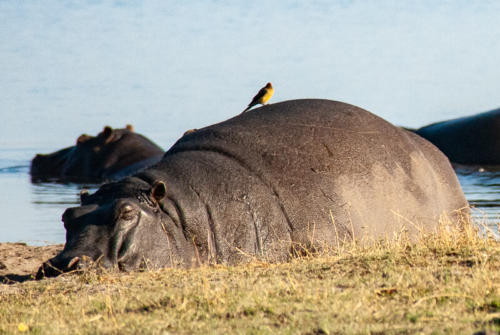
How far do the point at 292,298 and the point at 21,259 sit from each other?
4.23 m

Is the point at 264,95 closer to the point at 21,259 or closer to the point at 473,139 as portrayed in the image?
the point at 21,259

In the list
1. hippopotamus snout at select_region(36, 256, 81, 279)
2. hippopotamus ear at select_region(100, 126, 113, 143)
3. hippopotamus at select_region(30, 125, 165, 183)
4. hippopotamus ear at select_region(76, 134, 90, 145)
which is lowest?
hippopotamus at select_region(30, 125, 165, 183)

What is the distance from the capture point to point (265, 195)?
20.5ft

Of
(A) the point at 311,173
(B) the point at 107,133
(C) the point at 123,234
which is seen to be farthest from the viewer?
(B) the point at 107,133

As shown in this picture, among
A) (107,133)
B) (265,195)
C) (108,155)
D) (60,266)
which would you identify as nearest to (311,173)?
(265,195)

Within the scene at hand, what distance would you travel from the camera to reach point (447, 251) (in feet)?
16.9

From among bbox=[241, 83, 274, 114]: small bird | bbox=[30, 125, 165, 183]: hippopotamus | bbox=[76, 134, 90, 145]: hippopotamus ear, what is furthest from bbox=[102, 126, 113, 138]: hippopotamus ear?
bbox=[241, 83, 274, 114]: small bird

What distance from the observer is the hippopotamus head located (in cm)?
539

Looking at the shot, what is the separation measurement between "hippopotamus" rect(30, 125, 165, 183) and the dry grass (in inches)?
437

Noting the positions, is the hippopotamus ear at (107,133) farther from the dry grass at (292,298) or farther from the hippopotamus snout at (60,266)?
the dry grass at (292,298)

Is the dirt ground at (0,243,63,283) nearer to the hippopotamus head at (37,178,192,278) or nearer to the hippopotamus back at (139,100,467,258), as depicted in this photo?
the hippopotamus head at (37,178,192,278)

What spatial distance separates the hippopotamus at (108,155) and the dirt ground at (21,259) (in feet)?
24.6

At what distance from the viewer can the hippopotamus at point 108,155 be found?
55.7 ft

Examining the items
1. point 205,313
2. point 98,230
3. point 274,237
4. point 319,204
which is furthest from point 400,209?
point 205,313
